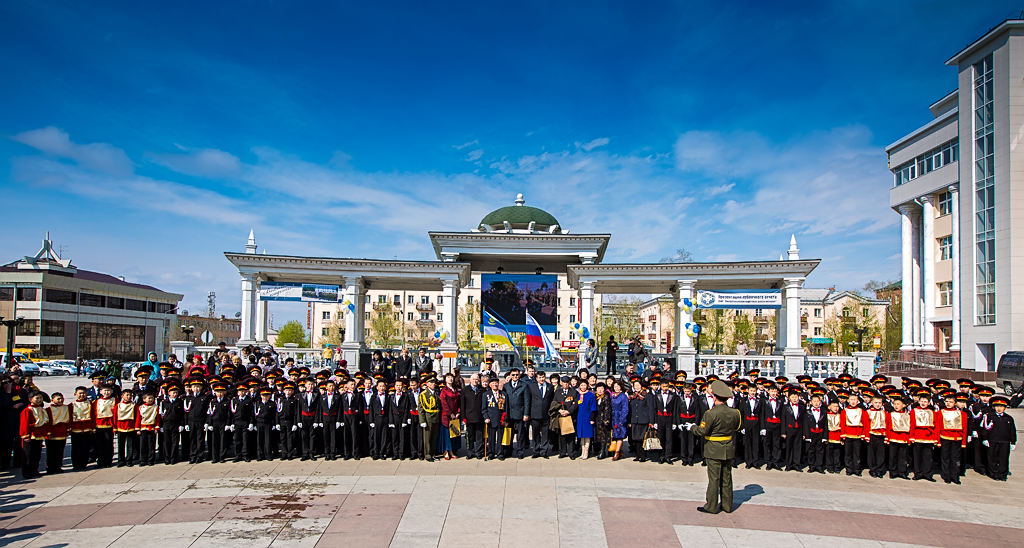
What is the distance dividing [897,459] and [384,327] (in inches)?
2586

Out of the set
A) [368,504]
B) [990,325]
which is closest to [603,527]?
[368,504]

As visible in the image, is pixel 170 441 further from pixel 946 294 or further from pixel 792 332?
pixel 946 294

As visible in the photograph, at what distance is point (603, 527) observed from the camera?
7977 mm

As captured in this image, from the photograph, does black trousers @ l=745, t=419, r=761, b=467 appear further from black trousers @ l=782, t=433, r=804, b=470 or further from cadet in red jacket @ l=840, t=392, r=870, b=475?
cadet in red jacket @ l=840, t=392, r=870, b=475

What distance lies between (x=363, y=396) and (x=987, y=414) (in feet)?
38.1

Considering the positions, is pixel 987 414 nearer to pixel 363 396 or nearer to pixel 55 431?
pixel 363 396

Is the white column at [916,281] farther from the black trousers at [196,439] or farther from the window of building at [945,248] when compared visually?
the black trousers at [196,439]

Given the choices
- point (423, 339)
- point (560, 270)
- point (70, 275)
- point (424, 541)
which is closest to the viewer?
point (424, 541)

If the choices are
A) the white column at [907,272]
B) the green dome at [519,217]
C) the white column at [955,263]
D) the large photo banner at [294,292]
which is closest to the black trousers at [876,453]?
the large photo banner at [294,292]

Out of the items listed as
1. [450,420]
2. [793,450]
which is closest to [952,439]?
[793,450]

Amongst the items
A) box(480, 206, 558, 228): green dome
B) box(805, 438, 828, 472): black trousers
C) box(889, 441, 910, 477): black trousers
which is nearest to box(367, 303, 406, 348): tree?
box(480, 206, 558, 228): green dome

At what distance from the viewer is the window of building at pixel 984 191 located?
3553 cm

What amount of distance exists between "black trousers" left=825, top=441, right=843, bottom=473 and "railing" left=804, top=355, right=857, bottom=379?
14.3 m

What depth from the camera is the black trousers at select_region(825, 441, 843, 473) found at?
11.2 metres
